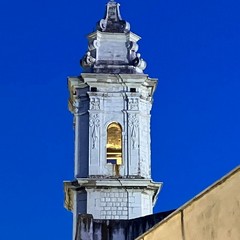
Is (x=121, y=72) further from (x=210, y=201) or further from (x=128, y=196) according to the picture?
(x=210, y=201)

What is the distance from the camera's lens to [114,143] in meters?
26.1

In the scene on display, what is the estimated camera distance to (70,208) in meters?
26.1

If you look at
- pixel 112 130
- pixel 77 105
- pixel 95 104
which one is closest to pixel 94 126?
pixel 95 104

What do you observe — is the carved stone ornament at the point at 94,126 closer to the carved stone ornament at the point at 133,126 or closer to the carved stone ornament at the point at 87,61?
the carved stone ornament at the point at 133,126

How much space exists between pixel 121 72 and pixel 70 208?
464 centimetres

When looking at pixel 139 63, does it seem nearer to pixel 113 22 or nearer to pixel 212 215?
pixel 113 22

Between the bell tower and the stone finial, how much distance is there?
0.15 feet

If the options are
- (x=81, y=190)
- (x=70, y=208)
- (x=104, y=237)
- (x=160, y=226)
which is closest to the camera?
(x=160, y=226)

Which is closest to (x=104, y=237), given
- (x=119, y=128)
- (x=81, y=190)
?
(x=81, y=190)

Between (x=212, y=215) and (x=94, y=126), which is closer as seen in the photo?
(x=212, y=215)

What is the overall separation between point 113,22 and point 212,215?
21.8 meters

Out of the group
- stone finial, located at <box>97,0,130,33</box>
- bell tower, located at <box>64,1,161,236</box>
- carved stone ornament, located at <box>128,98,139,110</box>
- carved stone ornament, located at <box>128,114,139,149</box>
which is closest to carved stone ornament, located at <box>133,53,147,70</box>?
bell tower, located at <box>64,1,161,236</box>

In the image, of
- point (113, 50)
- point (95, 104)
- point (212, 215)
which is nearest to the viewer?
point (212, 215)

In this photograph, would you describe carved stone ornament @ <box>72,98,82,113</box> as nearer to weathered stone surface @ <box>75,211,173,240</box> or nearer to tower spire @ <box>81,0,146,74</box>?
tower spire @ <box>81,0,146,74</box>
